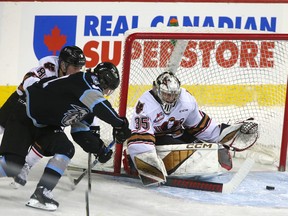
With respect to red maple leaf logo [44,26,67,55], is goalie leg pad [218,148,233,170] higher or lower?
lower

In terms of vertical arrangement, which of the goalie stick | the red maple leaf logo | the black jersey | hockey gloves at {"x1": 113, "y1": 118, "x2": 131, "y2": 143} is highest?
the red maple leaf logo

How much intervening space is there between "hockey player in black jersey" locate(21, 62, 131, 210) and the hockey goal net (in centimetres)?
79

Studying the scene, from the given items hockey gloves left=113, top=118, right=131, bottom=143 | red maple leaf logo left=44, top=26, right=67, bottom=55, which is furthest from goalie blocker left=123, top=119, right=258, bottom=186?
red maple leaf logo left=44, top=26, right=67, bottom=55

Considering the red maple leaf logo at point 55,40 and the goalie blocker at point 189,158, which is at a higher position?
the red maple leaf logo at point 55,40

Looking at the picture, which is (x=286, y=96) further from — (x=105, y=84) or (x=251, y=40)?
(x=105, y=84)

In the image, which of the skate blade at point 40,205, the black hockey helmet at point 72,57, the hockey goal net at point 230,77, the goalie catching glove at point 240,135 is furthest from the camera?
the hockey goal net at point 230,77

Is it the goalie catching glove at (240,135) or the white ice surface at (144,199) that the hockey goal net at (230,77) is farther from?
the white ice surface at (144,199)

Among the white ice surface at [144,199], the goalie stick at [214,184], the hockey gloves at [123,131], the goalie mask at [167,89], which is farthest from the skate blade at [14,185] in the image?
the goalie mask at [167,89]

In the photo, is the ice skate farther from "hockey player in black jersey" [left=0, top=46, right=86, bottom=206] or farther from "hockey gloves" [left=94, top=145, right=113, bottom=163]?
"hockey gloves" [left=94, top=145, right=113, bottom=163]

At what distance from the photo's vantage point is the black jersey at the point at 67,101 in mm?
→ 3934

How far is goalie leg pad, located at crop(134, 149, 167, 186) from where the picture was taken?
14.6 ft

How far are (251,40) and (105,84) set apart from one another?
110 cm

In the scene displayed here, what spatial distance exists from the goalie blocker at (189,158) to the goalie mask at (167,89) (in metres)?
0.24

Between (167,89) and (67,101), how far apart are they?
2.25ft
